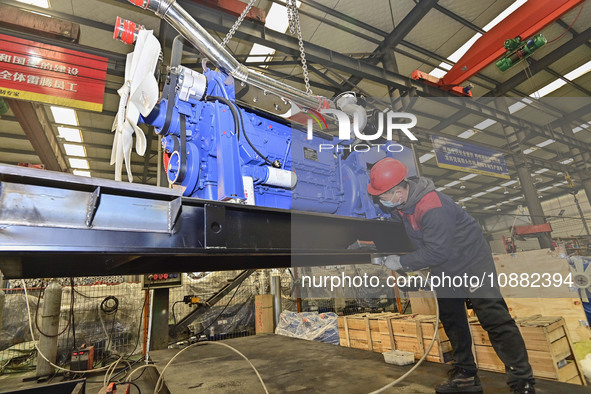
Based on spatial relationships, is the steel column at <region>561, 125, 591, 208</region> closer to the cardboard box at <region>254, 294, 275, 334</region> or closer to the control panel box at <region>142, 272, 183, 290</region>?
the cardboard box at <region>254, 294, 275, 334</region>

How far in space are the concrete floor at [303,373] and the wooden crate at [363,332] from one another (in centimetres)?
17

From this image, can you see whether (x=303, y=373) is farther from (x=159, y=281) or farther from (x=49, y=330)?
(x=49, y=330)

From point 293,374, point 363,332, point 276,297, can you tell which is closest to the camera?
point 293,374

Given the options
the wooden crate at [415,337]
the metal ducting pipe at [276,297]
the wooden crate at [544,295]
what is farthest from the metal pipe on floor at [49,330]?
the wooden crate at [544,295]

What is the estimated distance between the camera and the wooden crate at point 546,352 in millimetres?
2564

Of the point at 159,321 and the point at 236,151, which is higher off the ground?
the point at 236,151

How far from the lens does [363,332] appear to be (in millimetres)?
4051

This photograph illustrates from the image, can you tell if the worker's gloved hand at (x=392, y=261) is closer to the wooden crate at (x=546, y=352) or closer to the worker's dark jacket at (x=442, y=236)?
the worker's dark jacket at (x=442, y=236)

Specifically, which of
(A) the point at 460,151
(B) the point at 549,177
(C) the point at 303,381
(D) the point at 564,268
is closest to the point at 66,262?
(C) the point at 303,381

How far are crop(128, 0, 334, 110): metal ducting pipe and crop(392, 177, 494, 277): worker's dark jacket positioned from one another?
3.93 feet

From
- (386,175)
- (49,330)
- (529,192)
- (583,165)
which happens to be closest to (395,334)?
(386,175)

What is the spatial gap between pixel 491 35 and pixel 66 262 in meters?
7.15

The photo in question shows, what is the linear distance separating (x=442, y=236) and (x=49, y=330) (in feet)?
17.4

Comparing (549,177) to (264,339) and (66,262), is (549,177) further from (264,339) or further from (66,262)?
(66,262)
